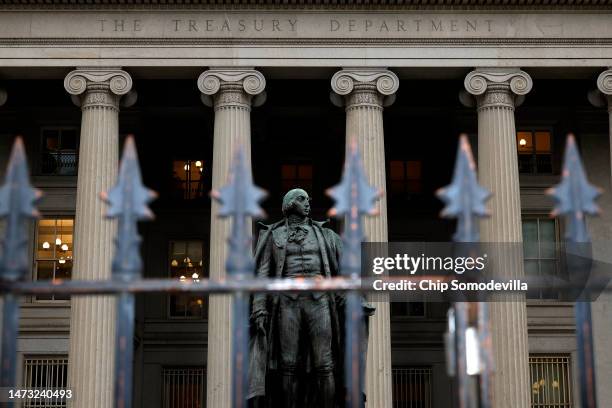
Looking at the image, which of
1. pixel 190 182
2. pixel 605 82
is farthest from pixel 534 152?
pixel 190 182

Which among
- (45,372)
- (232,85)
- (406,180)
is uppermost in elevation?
(232,85)

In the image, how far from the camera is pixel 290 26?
32.1 m

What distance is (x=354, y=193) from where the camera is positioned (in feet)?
21.4

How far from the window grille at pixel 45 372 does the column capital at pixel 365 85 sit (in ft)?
43.3

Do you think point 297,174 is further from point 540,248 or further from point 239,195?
point 239,195

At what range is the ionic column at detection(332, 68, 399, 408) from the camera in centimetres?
2917

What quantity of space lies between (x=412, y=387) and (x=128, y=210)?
32.1m

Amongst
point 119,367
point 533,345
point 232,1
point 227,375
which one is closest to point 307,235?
point 119,367

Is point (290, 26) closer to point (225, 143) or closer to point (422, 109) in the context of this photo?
point (225, 143)

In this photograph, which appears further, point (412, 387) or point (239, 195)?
point (412, 387)

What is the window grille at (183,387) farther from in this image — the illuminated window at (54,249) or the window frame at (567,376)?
the window frame at (567,376)

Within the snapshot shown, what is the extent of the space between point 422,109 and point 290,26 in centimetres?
763

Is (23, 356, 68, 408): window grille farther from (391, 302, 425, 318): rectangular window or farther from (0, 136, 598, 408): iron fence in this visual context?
(0, 136, 598, 408): iron fence

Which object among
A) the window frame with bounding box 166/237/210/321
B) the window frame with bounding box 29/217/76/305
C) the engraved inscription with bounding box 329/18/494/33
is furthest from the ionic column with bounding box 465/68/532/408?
the window frame with bounding box 29/217/76/305
